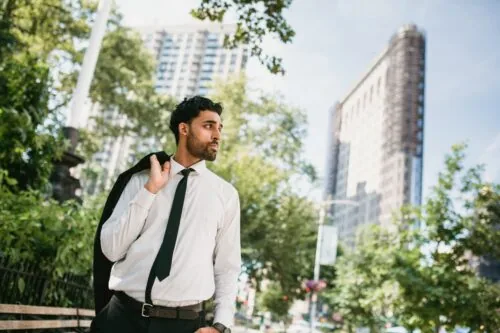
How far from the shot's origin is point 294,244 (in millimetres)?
21203

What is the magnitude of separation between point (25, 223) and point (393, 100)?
110367 millimetres

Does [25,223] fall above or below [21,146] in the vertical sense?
below

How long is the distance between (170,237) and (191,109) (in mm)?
723

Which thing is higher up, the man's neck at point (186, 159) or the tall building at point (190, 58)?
the tall building at point (190, 58)

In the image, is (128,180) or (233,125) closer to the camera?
(128,180)

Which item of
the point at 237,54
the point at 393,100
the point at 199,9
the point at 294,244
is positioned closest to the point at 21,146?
the point at 199,9

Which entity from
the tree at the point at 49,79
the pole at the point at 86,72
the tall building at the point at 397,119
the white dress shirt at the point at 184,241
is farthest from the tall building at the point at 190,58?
the white dress shirt at the point at 184,241

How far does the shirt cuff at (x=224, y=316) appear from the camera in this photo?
6.85 ft

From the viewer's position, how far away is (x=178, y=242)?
2.09 meters

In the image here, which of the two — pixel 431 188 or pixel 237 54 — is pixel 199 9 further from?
pixel 237 54

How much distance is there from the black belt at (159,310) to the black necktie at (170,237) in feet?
0.45

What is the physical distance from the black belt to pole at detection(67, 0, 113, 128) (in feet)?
32.1

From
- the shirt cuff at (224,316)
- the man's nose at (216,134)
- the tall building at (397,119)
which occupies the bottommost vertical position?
the shirt cuff at (224,316)

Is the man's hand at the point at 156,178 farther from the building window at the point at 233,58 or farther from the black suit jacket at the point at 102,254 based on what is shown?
the building window at the point at 233,58
